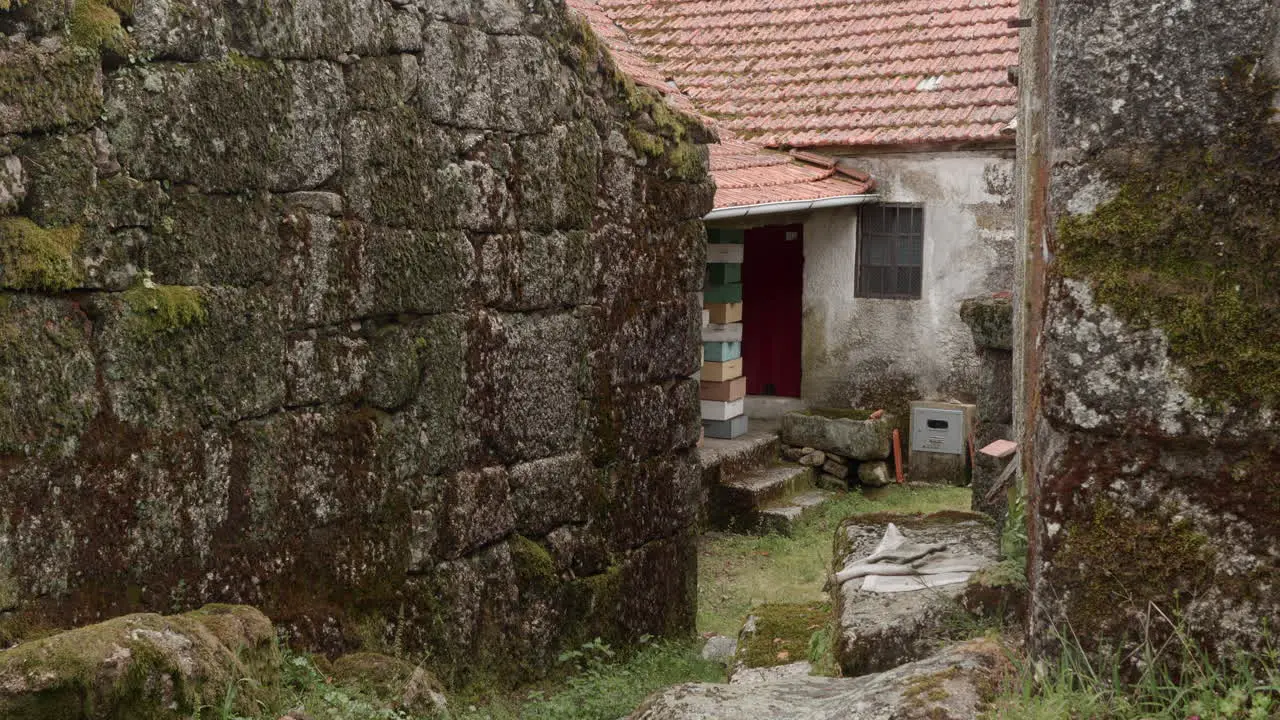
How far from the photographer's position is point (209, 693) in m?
3.01

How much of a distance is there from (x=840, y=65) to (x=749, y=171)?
2.32 metres

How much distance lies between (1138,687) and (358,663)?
2514 mm

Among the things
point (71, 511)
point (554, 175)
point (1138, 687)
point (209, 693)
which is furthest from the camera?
point (554, 175)

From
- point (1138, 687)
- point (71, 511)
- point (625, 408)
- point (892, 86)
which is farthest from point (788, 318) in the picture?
point (1138, 687)

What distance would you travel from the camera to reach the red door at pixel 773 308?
12.3 m

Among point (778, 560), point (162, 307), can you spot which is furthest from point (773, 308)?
point (162, 307)

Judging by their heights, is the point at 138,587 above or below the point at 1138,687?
below

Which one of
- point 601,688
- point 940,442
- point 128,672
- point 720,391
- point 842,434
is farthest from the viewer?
point 940,442

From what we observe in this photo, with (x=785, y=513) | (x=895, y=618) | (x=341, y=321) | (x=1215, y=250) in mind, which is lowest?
(x=785, y=513)

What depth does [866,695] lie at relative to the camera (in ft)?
8.00

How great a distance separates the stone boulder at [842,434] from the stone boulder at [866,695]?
8.34m

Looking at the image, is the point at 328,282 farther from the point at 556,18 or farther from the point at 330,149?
the point at 556,18

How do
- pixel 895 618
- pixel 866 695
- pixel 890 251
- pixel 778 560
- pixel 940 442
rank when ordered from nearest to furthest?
pixel 866 695 → pixel 895 618 → pixel 778 560 → pixel 940 442 → pixel 890 251

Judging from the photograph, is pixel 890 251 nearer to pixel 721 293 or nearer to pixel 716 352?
pixel 721 293
